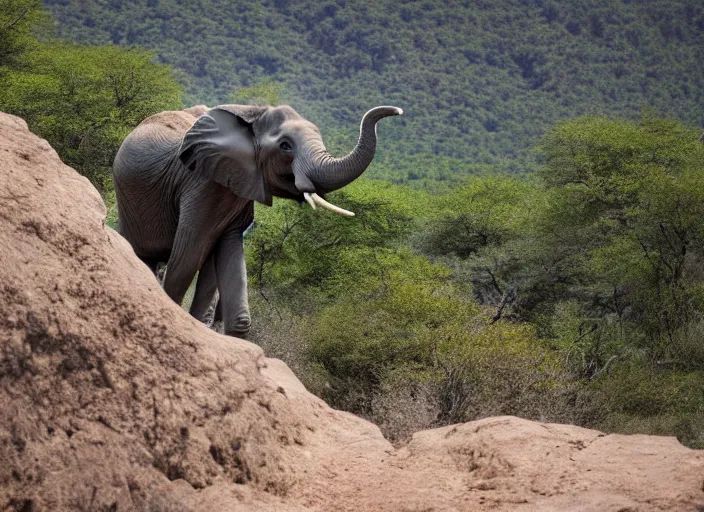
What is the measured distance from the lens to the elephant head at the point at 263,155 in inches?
261

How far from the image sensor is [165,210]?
749 cm

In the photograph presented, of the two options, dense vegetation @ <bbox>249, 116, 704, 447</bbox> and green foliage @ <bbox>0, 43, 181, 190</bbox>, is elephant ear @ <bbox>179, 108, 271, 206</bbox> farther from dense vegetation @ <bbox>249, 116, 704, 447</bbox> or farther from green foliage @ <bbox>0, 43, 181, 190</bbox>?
green foliage @ <bbox>0, 43, 181, 190</bbox>

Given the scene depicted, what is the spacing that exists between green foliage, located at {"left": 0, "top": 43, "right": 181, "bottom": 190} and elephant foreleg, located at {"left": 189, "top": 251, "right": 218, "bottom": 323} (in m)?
14.2

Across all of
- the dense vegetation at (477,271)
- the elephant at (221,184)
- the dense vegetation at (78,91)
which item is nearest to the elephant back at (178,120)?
the elephant at (221,184)

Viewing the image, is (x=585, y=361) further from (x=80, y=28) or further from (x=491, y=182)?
(x=80, y=28)

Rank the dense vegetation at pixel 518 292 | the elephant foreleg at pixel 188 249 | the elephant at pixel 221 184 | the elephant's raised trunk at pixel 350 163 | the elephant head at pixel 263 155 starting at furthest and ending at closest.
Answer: the dense vegetation at pixel 518 292 → the elephant foreleg at pixel 188 249 → the elephant at pixel 221 184 → the elephant head at pixel 263 155 → the elephant's raised trunk at pixel 350 163

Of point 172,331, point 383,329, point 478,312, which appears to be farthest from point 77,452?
point 478,312

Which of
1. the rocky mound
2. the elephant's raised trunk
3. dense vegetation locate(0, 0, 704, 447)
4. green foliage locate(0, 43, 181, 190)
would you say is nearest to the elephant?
the elephant's raised trunk

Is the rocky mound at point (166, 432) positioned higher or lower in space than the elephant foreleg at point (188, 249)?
higher

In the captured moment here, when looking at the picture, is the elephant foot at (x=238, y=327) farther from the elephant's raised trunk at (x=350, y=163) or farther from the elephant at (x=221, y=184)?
the elephant's raised trunk at (x=350, y=163)

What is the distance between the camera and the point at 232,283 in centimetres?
694

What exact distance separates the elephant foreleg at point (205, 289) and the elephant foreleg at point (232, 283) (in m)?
0.15

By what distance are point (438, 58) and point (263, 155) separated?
63799 mm

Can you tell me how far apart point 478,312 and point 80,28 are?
151 feet
